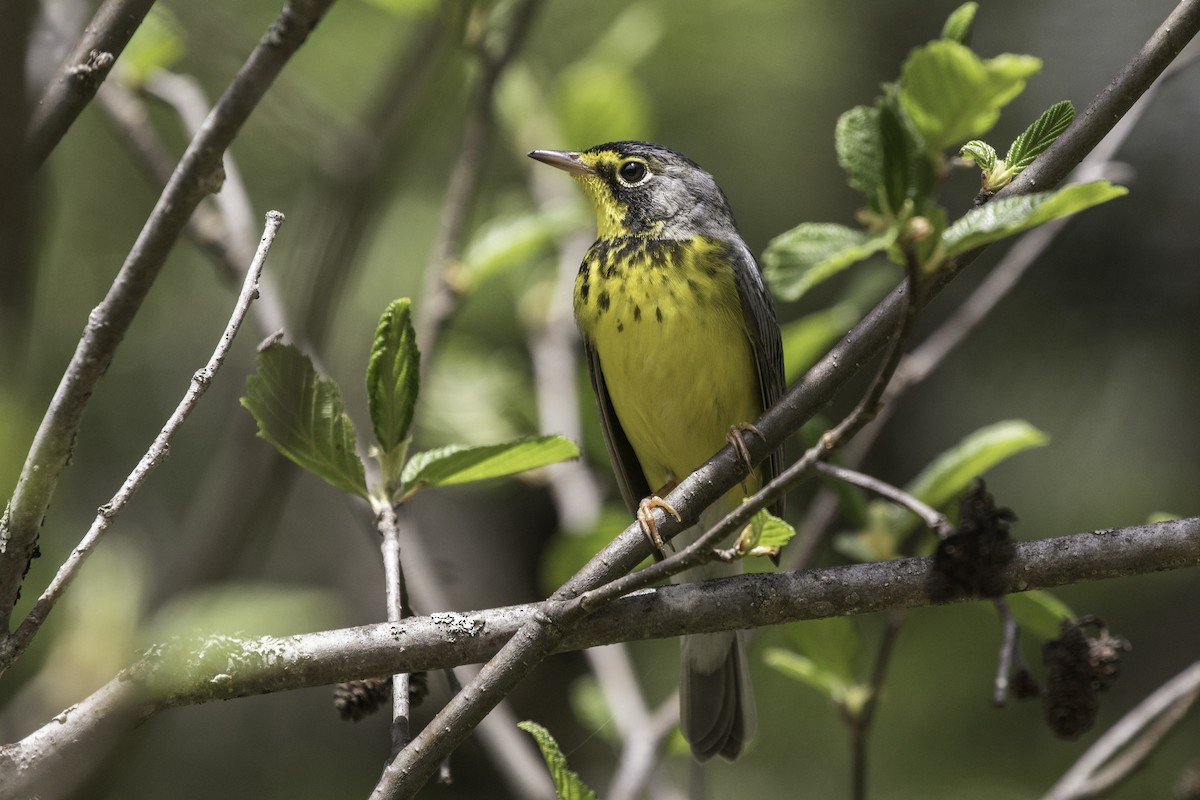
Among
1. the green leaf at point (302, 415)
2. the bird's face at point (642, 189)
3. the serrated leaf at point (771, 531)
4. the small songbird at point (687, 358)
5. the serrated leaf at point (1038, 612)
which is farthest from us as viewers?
the bird's face at point (642, 189)

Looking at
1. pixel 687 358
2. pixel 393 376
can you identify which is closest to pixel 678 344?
pixel 687 358

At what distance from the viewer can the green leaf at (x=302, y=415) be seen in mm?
2639

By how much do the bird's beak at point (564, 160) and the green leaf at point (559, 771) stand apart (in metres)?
2.70

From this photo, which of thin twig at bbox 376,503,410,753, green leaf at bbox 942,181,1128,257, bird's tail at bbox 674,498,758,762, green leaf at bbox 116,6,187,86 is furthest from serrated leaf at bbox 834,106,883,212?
green leaf at bbox 116,6,187,86

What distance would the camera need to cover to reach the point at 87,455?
262 inches

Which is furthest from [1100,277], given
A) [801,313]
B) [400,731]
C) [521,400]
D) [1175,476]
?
[400,731]

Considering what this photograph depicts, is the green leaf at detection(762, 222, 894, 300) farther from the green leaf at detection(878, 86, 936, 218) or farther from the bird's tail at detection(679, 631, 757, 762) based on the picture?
the bird's tail at detection(679, 631, 757, 762)

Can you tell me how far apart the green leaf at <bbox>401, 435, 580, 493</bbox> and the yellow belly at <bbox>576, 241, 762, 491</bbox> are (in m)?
1.49

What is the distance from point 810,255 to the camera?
1991mm

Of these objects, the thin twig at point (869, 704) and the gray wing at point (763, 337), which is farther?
the gray wing at point (763, 337)

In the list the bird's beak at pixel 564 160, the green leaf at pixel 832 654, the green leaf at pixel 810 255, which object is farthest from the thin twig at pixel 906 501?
the bird's beak at pixel 564 160

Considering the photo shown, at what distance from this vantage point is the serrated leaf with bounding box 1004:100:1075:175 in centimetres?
228

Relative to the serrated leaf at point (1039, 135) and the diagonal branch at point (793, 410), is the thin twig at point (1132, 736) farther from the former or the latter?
the serrated leaf at point (1039, 135)

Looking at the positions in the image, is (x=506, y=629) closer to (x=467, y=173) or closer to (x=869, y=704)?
(x=869, y=704)
